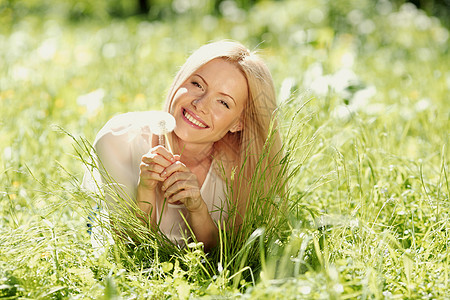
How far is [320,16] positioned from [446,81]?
2.30m

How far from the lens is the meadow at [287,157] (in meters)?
1.48

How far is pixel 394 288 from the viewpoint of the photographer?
5.00ft

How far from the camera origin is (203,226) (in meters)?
1.78

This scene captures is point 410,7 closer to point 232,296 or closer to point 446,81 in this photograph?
point 446,81

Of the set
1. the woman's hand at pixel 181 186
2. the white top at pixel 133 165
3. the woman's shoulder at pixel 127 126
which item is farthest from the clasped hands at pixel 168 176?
the woman's shoulder at pixel 127 126

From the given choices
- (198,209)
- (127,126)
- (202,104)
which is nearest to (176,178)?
(198,209)

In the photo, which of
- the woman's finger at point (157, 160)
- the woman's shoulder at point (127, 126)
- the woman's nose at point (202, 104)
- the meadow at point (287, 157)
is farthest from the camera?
the woman's shoulder at point (127, 126)

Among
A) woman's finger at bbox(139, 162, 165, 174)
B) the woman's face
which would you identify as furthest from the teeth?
woman's finger at bbox(139, 162, 165, 174)

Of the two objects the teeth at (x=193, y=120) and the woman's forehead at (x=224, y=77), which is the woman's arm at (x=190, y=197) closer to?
the teeth at (x=193, y=120)

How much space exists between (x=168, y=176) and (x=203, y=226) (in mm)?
203

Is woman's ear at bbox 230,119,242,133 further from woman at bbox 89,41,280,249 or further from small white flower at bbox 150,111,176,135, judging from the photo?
small white flower at bbox 150,111,176,135

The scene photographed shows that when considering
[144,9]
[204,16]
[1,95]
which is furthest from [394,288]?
[144,9]

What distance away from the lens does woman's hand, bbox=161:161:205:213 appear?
1.69 m

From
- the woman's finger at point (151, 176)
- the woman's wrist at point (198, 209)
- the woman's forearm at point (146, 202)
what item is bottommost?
the woman's wrist at point (198, 209)
